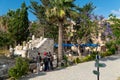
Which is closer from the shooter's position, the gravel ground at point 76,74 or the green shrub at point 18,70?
→ the green shrub at point 18,70

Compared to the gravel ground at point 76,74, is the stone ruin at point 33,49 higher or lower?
higher

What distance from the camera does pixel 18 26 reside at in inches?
2146

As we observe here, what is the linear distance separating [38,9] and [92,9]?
10693 mm

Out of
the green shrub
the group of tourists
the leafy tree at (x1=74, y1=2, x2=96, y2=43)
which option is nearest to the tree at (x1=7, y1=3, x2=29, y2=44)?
the leafy tree at (x1=74, y1=2, x2=96, y2=43)

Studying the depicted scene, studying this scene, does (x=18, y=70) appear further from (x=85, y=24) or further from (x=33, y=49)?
(x=85, y=24)

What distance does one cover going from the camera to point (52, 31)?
57438 millimetres

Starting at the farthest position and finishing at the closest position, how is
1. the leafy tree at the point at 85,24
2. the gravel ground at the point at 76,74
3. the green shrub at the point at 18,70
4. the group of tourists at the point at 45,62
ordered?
the leafy tree at the point at 85,24 < the group of tourists at the point at 45,62 < the gravel ground at the point at 76,74 < the green shrub at the point at 18,70

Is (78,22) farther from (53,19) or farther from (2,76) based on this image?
(2,76)

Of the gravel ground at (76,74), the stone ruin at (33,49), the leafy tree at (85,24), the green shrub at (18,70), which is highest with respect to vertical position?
the leafy tree at (85,24)

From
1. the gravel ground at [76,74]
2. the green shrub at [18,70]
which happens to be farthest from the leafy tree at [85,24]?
the green shrub at [18,70]

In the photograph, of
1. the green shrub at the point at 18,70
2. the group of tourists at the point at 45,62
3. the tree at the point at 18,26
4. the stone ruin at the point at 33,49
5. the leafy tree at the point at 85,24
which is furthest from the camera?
the tree at the point at 18,26

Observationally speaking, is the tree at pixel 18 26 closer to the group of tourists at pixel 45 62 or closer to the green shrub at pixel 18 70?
the group of tourists at pixel 45 62

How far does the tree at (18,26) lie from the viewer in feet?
179


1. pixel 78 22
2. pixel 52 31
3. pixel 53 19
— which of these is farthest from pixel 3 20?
pixel 53 19
